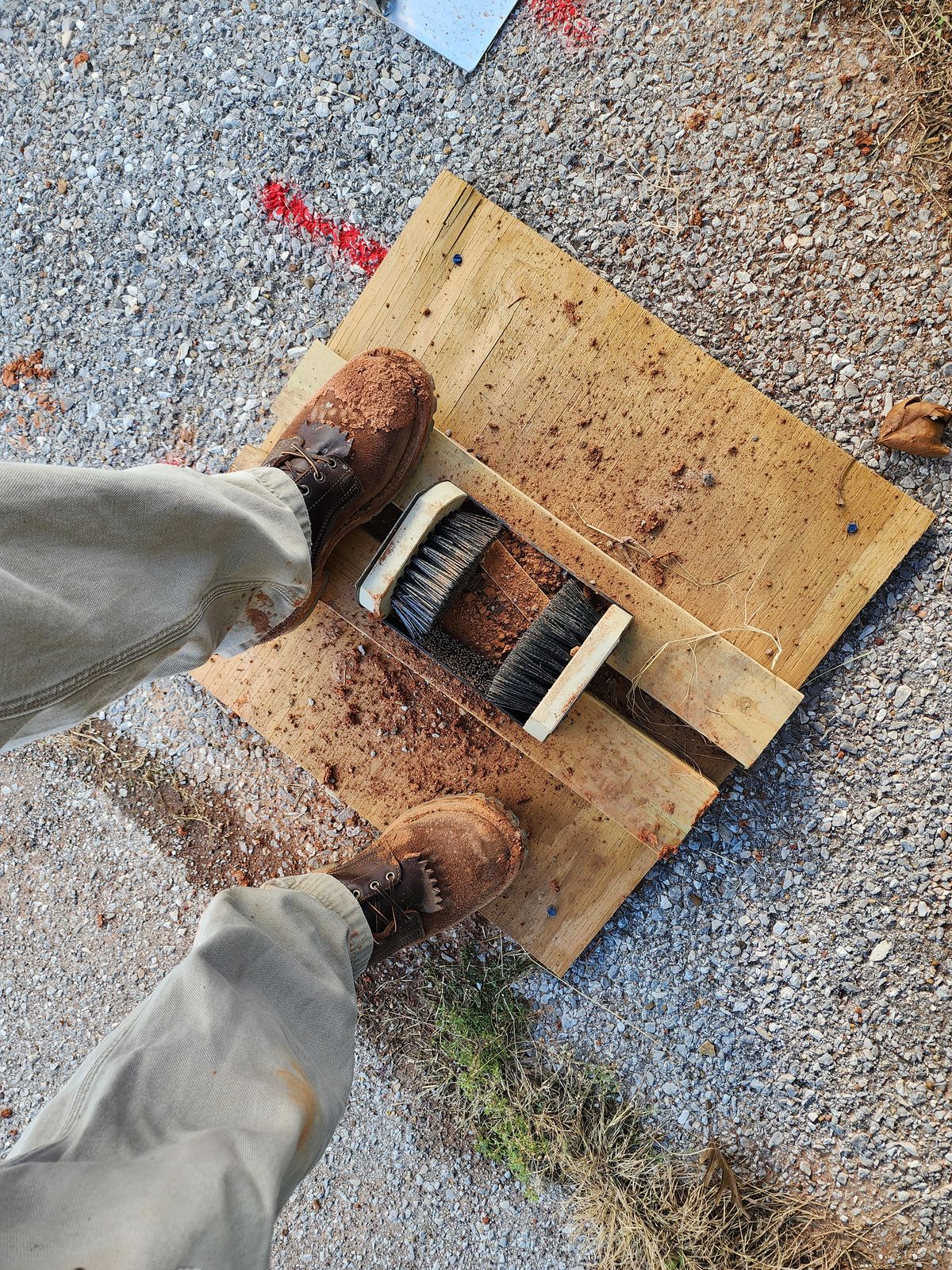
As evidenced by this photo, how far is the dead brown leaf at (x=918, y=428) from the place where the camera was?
6.67 feet

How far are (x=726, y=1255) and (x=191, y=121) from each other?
11.9 feet

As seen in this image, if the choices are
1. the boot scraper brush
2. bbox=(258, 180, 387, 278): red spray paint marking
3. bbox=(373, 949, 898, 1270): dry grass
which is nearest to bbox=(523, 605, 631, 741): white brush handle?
the boot scraper brush

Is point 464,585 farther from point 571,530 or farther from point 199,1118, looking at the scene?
point 199,1118

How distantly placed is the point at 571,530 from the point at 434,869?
3.07ft

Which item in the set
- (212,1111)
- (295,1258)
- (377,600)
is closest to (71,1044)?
(295,1258)

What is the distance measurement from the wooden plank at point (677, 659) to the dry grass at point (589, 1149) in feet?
3.14

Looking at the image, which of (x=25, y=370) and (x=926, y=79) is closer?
(x=926, y=79)

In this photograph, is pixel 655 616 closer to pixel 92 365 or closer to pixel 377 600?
pixel 377 600

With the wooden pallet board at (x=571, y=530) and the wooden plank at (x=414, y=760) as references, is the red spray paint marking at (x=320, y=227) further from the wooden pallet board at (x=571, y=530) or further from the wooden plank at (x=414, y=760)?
the wooden plank at (x=414, y=760)

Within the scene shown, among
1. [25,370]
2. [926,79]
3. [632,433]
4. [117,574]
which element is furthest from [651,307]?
[25,370]

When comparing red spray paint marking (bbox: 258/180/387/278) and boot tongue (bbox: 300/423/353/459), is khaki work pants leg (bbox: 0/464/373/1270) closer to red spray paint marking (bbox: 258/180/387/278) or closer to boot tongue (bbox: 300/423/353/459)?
boot tongue (bbox: 300/423/353/459)

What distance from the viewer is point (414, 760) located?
221cm

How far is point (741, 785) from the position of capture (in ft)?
7.25

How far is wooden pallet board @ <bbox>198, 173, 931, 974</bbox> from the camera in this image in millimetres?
1961
